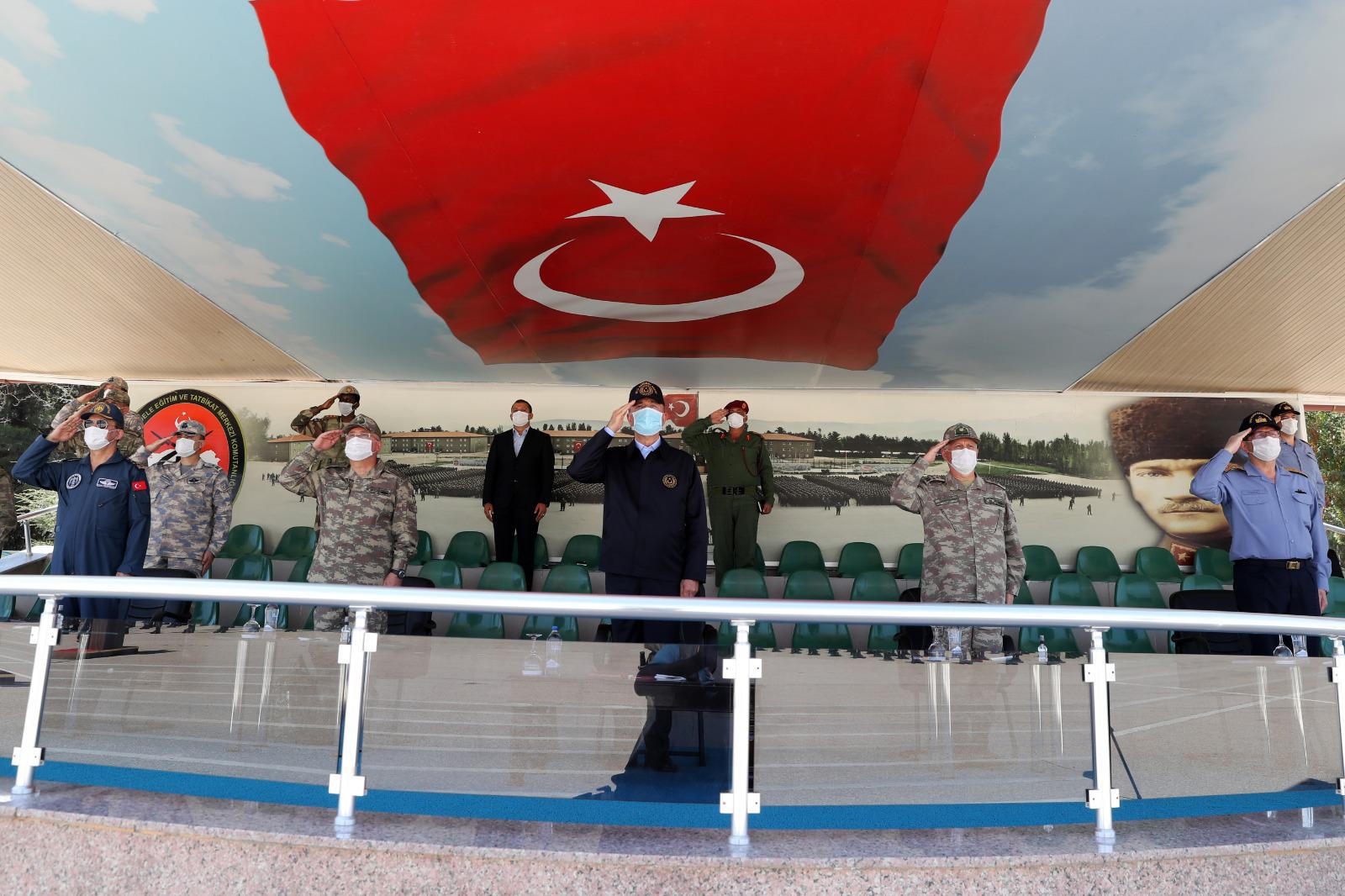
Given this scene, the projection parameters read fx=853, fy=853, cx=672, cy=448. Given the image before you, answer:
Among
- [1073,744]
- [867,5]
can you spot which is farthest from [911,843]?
[867,5]

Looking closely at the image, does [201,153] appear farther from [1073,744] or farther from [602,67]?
[1073,744]

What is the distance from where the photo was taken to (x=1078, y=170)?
445 centimetres

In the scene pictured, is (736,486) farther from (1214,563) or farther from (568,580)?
(1214,563)

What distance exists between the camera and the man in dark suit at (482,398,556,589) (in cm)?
782

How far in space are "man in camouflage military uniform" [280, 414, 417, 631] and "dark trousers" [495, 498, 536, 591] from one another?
9.13 feet

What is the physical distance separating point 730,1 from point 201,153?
9.70 feet

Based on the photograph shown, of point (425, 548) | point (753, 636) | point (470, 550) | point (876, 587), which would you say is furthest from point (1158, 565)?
point (753, 636)

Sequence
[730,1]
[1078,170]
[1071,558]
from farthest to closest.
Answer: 1. [1071,558]
2. [1078,170]
3. [730,1]

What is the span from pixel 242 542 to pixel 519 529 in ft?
10.3

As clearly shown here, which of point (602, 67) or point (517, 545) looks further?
point (517, 545)

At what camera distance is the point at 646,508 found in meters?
4.26

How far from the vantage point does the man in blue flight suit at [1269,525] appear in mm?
4867

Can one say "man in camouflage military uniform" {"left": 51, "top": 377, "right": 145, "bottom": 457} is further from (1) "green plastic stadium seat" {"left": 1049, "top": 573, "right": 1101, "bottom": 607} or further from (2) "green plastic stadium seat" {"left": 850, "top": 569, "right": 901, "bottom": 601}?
(1) "green plastic stadium seat" {"left": 1049, "top": 573, "right": 1101, "bottom": 607}

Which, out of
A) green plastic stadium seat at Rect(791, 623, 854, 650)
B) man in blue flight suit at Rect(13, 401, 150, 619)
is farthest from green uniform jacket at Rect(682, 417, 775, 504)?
green plastic stadium seat at Rect(791, 623, 854, 650)
